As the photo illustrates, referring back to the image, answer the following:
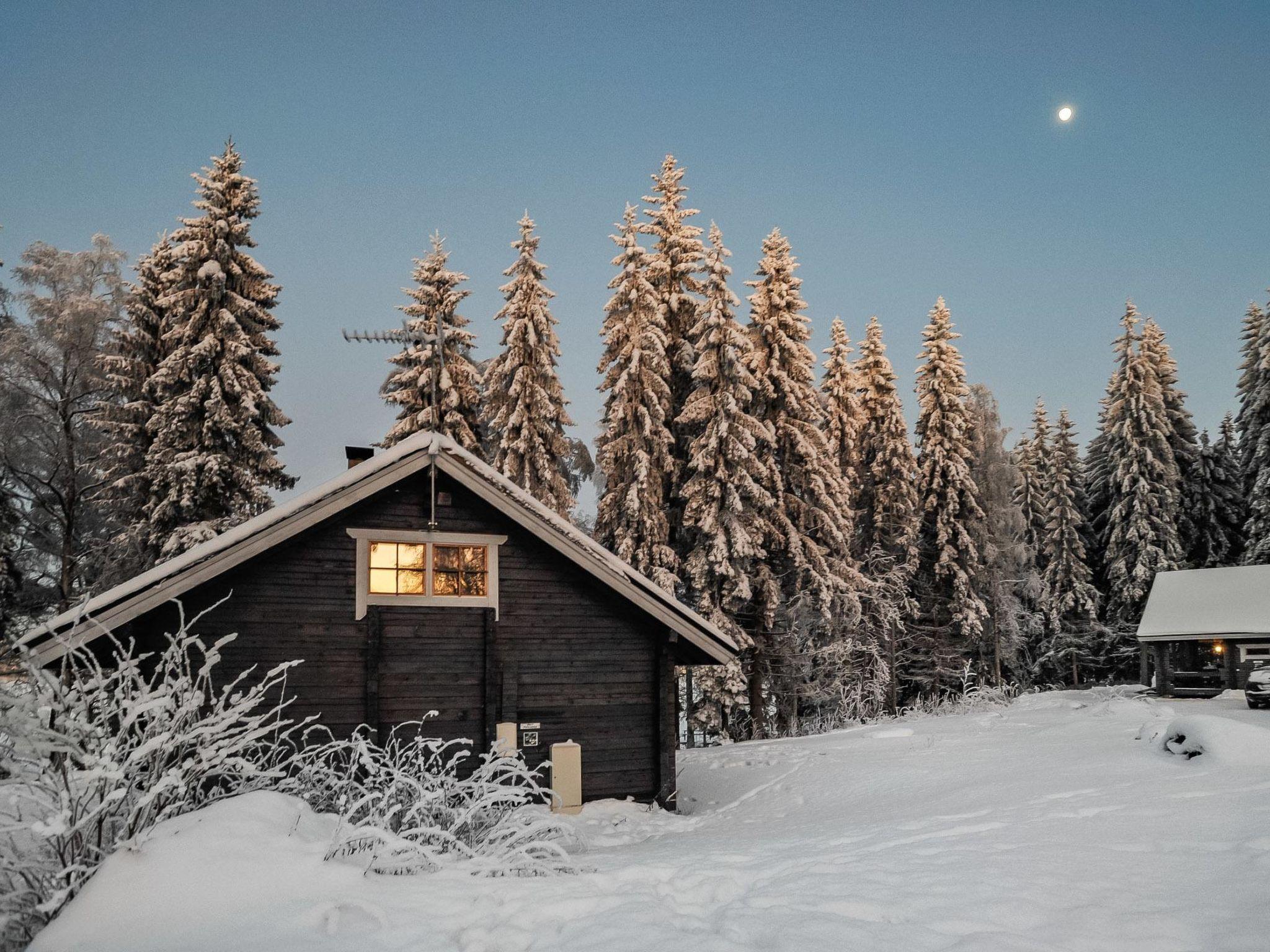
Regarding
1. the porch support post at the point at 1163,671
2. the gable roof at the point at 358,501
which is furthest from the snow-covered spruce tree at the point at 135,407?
the porch support post at the point at 1163,671

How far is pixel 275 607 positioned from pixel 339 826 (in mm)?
8068

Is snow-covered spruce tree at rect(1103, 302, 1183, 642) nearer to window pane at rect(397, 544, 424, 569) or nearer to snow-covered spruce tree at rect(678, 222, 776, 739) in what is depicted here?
snow-covered spruce tree at rect(678, 222, 776, 739)

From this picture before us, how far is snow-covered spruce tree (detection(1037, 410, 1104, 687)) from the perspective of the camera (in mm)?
38250

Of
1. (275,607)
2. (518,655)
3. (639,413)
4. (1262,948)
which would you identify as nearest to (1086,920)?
(1262,948)

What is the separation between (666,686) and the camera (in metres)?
13.8

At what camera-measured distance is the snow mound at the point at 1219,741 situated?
8398 mm

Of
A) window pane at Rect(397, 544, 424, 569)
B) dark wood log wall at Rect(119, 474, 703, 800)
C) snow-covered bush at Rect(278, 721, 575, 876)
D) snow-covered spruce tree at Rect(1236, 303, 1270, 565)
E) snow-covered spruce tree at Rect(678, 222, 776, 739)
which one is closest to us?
snow-covered bush at Rect(278, 721, 575, 876)

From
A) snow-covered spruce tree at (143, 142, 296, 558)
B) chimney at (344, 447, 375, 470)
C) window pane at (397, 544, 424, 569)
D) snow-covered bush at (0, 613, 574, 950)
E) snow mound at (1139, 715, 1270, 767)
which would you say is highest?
snow-covered spruce tree at (143, 142, 296, 558)

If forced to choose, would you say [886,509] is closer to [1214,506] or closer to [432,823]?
[1214,506]

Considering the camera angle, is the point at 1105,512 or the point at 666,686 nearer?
the point at 666,686

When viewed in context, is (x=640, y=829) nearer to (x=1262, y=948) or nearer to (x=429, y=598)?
(x=429, y=598)

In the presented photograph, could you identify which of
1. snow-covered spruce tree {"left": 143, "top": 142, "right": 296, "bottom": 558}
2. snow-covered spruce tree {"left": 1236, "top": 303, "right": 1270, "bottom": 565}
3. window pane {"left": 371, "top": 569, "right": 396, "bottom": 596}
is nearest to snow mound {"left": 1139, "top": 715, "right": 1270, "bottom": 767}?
window pane {"left": 371, "top": 569, "right": 396, "bottom": 596}

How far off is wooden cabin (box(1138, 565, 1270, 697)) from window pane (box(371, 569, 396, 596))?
80.8 ft

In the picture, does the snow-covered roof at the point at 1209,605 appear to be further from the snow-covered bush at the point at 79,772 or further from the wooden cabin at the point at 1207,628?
the snow-covered bush at the point at 79,772
